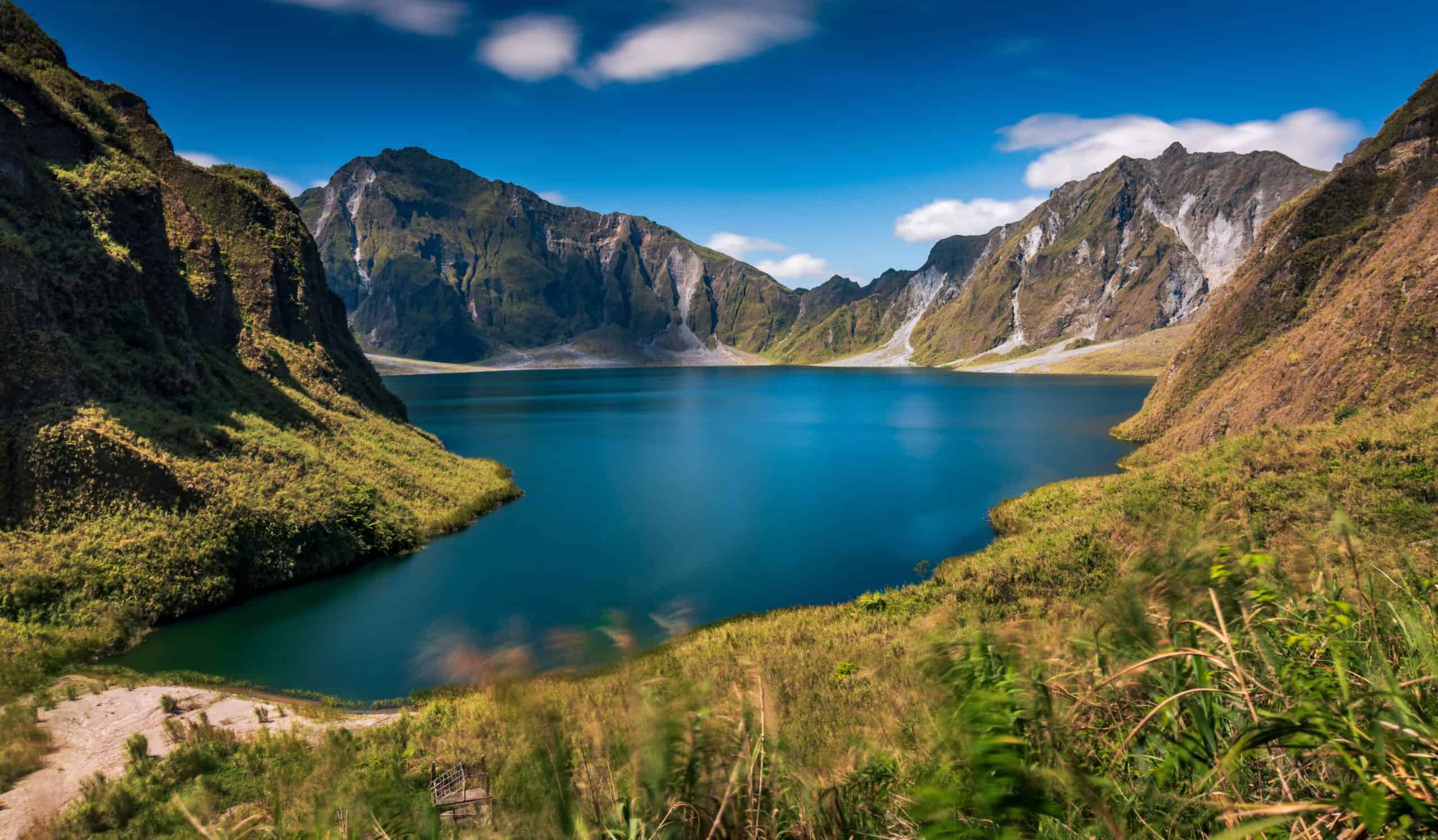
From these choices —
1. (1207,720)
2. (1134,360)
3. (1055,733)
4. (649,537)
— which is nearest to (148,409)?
(649,537)

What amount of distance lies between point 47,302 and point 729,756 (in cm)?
3516

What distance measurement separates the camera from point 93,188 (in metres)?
31.5

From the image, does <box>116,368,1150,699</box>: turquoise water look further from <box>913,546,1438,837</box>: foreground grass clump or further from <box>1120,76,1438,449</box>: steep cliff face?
<box>1120,76,1438,449</box>: steep cliff face

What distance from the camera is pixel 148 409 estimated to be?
27.1m

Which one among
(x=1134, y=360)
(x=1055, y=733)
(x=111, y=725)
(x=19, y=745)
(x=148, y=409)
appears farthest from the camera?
(x=1134, y=360)

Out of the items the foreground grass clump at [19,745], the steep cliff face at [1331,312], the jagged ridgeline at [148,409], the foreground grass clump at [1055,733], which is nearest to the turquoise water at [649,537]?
the foreground grass clump at [1055,733]

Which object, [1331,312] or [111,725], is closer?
[111,725]

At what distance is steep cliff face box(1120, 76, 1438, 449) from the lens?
30.0m

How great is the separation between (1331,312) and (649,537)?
4186 centimetres

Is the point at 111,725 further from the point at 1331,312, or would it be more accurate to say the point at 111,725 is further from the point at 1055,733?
the point at 1331,312

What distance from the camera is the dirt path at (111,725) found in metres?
10.6

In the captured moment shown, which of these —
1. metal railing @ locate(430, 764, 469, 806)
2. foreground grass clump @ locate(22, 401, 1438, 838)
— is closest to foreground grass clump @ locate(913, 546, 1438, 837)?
foreground grass clump @ locate(22, 401, 1438, 838)

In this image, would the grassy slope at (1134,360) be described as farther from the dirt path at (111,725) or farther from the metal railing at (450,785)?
the metal railing at (450,785)

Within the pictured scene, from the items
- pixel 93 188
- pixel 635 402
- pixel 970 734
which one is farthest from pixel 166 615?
pixel 635 402
